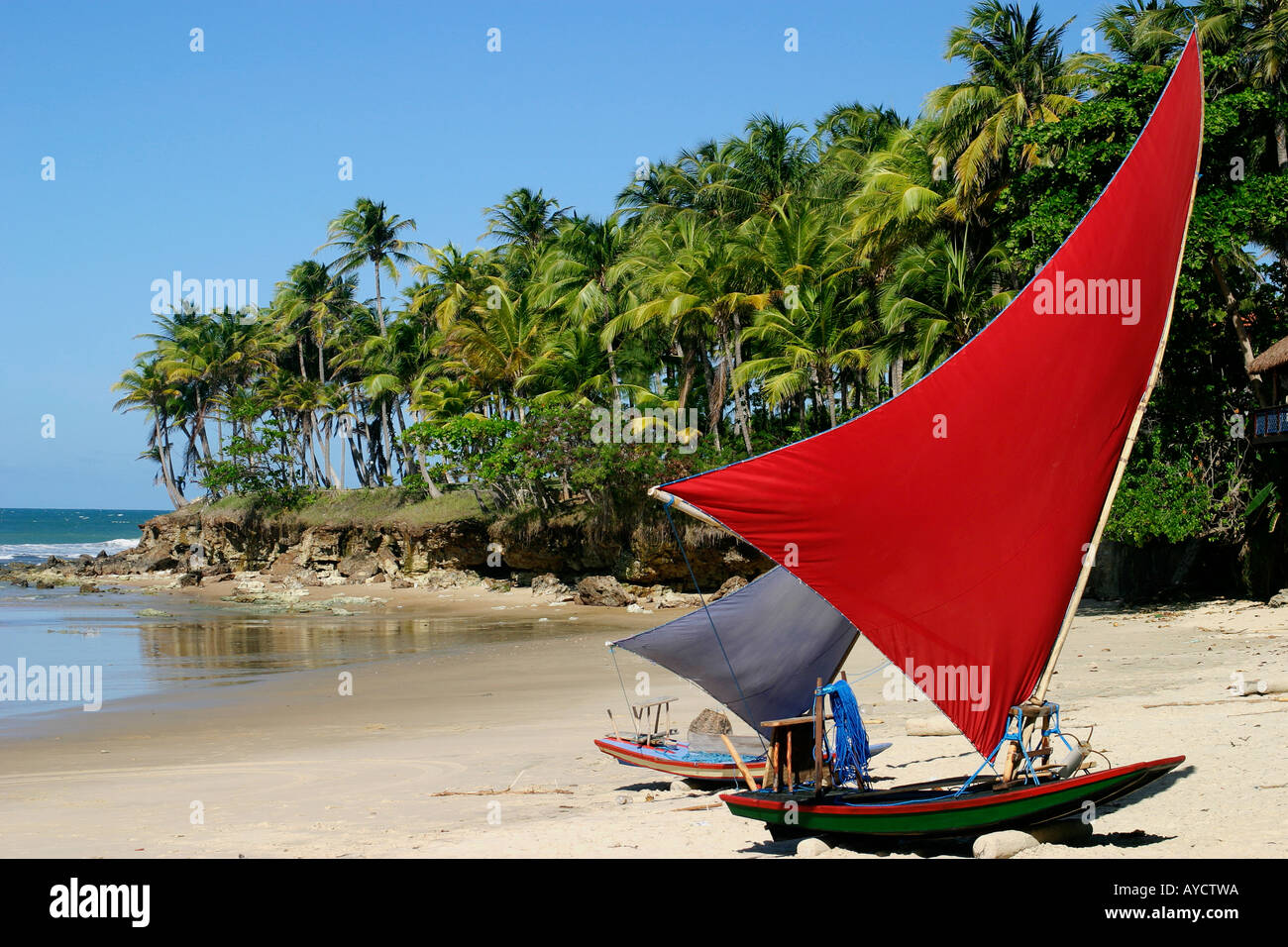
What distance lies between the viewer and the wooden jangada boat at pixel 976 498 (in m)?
7.26

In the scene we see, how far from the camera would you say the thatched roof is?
17.8 metres

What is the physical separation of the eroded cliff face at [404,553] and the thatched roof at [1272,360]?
14419 mm

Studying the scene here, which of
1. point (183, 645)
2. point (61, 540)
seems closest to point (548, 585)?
point (183, 645)

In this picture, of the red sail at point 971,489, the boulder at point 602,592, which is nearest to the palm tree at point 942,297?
the boulder at point 602,592

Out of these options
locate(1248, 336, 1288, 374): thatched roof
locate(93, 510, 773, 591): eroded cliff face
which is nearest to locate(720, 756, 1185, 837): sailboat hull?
locate(1248, 336, 1288, 374): thatched roof

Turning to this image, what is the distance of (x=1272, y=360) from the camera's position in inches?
710

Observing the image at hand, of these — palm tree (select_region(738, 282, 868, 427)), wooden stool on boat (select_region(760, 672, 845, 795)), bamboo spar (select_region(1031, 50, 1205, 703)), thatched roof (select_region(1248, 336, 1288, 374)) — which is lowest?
wooden stool on boat (select_region(760, 672, 845, 795))

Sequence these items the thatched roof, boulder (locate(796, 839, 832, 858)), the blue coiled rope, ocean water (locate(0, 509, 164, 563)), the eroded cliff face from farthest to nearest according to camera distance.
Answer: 1. ocean water (locate(0, 509, 164, 563))
2. the eroded cliff face
3. the thatched roof
4. the blue coiled rope
5. boulder (locate(796, 839, 832, 858))

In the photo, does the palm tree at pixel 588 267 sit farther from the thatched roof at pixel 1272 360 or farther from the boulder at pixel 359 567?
the thatched roof at pixel 1272 360

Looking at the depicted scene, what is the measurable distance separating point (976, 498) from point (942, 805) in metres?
2.20

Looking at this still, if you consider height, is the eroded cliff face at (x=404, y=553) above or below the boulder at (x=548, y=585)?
above

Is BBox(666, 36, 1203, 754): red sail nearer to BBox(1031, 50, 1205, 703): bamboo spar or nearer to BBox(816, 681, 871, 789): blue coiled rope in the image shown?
BBox(1031, 50, 1205, 703): bamboo spar

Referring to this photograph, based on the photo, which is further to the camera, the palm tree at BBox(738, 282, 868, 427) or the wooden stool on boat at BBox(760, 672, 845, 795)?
the palm tree at BBox(738, 282, 868, 427)

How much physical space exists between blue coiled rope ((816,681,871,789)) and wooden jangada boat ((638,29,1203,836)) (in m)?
0.08
